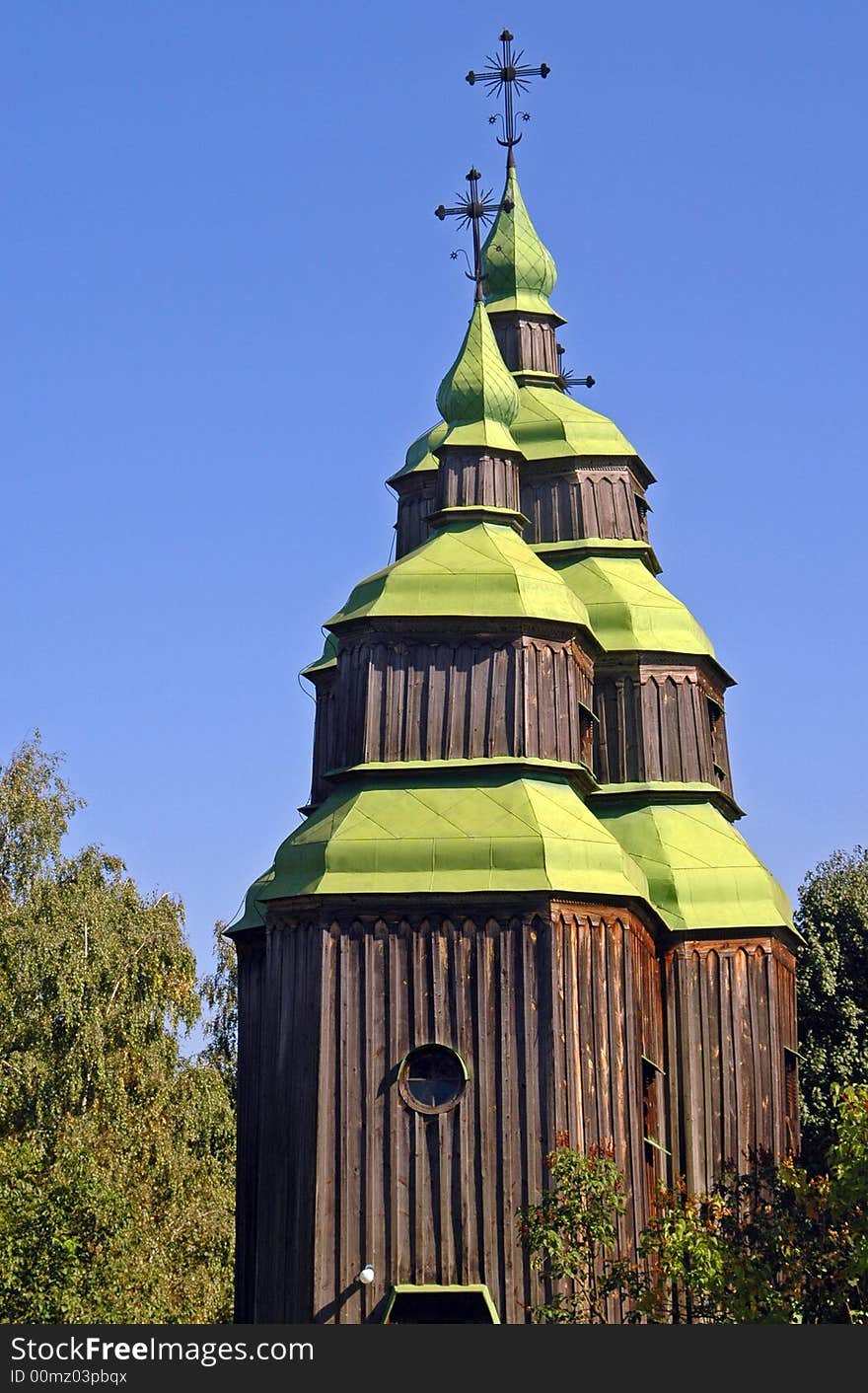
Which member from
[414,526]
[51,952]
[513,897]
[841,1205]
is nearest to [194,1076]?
[51,952]

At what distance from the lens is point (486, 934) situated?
28953mm

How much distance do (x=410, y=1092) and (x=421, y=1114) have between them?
0.35m

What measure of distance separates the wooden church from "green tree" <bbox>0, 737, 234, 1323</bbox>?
4347mm

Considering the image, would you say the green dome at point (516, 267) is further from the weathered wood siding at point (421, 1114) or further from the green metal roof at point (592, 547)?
the weathered wood siding at point (421, 1114)

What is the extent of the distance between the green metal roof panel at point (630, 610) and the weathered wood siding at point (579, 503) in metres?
0.87

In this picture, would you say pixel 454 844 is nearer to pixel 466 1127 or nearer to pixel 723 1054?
pixel 466 1127

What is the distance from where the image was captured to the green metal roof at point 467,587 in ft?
103

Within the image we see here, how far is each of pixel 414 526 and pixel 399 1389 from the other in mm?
23711

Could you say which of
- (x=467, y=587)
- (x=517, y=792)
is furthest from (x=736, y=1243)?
(x=467, y=587)

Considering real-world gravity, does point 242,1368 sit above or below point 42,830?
below

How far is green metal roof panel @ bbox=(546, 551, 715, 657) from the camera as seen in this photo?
120 feet

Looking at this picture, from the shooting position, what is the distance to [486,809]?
97.9 ft

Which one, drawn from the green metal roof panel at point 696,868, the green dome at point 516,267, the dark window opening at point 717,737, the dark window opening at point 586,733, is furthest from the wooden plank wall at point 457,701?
the green dome at point 516,267

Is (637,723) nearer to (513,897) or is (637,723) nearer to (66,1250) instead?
(513,897)
